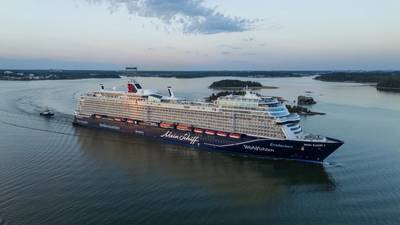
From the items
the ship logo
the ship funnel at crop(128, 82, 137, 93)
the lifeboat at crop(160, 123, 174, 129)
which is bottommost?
the ship logo

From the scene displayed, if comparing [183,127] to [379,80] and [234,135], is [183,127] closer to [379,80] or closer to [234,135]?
[234,135]

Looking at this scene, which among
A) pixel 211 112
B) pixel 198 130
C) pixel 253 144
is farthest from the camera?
pixel 198 130

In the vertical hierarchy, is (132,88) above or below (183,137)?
above

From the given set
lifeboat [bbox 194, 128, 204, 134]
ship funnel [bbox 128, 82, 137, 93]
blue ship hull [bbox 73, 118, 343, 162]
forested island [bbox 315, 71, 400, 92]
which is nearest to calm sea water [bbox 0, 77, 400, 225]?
blue ship hull [bbox 73, 118, 343, 162]

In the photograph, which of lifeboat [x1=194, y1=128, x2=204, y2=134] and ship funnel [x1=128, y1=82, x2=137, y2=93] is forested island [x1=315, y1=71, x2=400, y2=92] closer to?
ship funnel [x1=128, y1=82, x2=137, y2=93]

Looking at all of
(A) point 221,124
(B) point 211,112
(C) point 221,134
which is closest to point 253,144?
(C) point 221,134

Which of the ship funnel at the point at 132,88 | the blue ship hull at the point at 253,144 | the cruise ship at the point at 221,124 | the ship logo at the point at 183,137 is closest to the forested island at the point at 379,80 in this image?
the ship funnel at the point at 132,88

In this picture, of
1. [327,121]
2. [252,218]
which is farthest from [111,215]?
[327,121]
